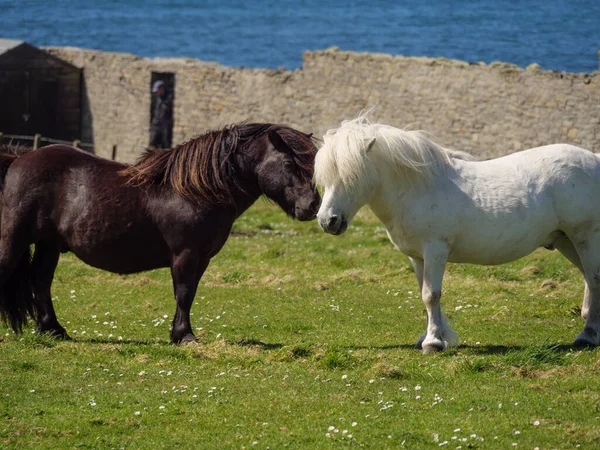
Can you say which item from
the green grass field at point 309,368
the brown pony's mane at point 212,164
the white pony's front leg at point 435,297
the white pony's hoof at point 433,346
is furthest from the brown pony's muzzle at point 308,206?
the white pony's hoof at point 433,346

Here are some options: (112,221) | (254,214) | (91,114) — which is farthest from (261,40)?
(112,221)

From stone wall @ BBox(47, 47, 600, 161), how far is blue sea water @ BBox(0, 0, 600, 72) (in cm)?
1042

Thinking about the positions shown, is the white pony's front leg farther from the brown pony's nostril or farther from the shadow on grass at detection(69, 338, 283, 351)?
the shadow on grass at detection(69, 338, 283, 351)

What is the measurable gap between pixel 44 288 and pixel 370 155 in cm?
349

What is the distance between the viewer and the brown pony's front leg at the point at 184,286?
28.7ft

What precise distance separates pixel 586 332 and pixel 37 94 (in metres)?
23.9

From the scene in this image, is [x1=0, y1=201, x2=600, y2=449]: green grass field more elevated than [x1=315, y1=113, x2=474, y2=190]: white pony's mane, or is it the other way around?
[x1=315, y1=113, x2=474, y2=190]: white pony's mane

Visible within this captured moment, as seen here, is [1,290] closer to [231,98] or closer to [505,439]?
[505,439]

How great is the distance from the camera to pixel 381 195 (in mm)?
8344

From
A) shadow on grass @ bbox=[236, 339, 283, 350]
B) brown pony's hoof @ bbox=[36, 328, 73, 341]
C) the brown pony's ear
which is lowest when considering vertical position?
brown pony's hoof @ bbox=[36, 328, 73, 341]

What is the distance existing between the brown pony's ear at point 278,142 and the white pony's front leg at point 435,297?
5.05 ft

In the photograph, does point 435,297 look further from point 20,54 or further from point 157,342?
point 20,54

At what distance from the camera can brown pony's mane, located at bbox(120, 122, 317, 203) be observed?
870 cm

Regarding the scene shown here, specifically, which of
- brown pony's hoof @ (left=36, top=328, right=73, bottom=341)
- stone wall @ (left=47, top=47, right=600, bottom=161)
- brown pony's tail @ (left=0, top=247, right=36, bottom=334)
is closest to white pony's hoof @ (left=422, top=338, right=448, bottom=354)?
brown pony's hoof @ (left=36, top=328, right=73, bottom=341)
